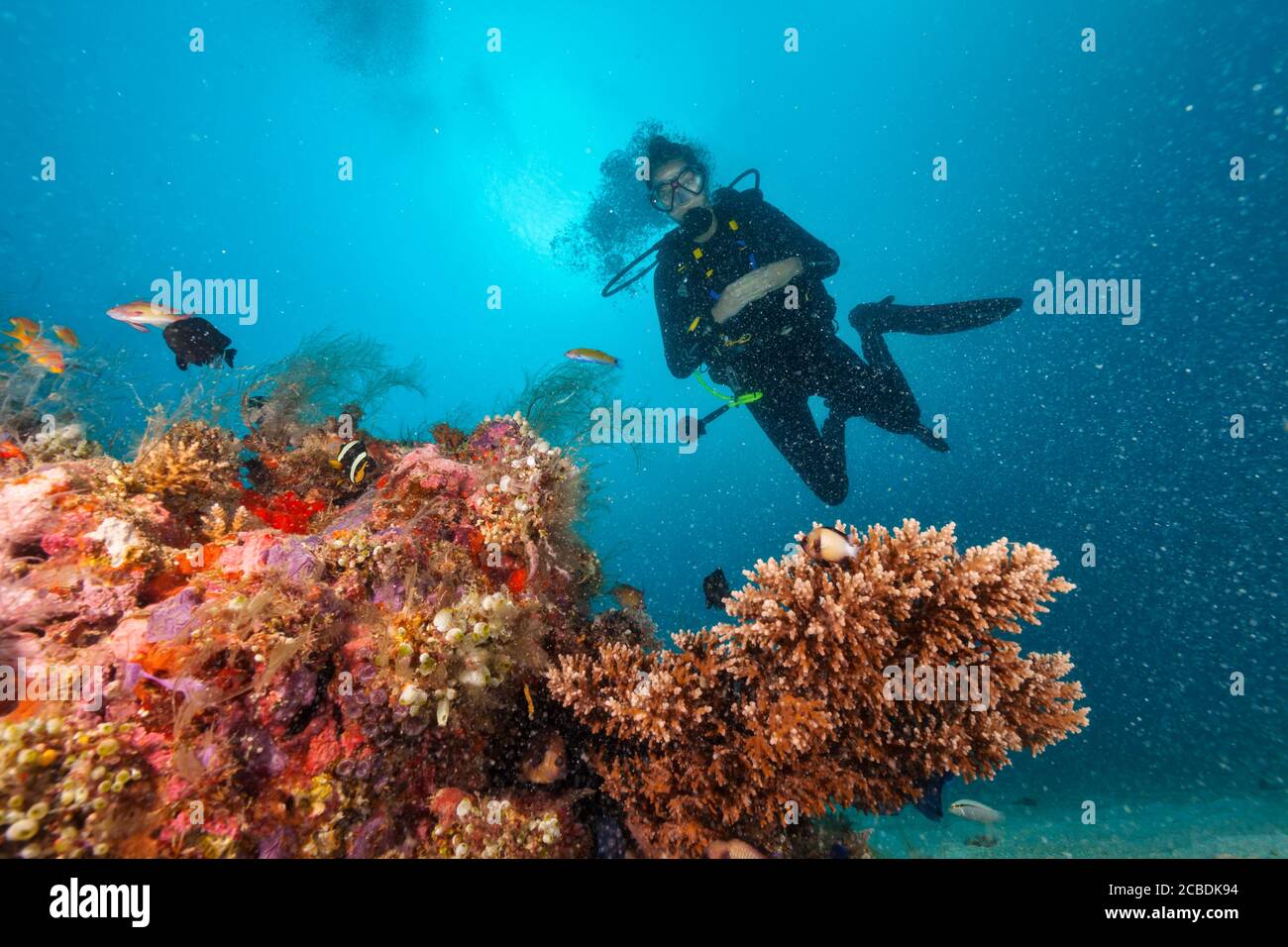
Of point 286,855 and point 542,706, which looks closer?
point 286,855

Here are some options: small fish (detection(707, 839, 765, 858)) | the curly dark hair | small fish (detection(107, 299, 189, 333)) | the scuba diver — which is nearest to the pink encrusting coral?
small fish (detection(707, 839, 765, 858))

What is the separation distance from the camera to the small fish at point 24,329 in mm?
5254

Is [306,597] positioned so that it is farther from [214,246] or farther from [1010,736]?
[214,246]

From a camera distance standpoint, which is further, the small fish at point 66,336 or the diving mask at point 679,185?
the diving mask at point 679,185

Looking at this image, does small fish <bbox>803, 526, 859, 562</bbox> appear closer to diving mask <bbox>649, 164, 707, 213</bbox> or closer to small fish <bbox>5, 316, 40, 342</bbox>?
diving mask <bbox>649, 164, 707, 213</bbox>

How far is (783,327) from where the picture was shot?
796 centimetres

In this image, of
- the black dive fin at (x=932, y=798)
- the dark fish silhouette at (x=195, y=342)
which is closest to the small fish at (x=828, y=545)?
the black dive fin at (x=932, y=798)

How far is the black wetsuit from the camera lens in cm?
789

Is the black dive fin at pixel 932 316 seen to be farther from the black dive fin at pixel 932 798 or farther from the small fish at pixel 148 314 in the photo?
the small fish at pixel 148 314

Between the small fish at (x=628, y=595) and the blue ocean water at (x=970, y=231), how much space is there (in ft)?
47.2

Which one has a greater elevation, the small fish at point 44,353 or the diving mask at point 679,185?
the diving mask at point 679,185

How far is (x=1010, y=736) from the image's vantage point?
3.16 meters
